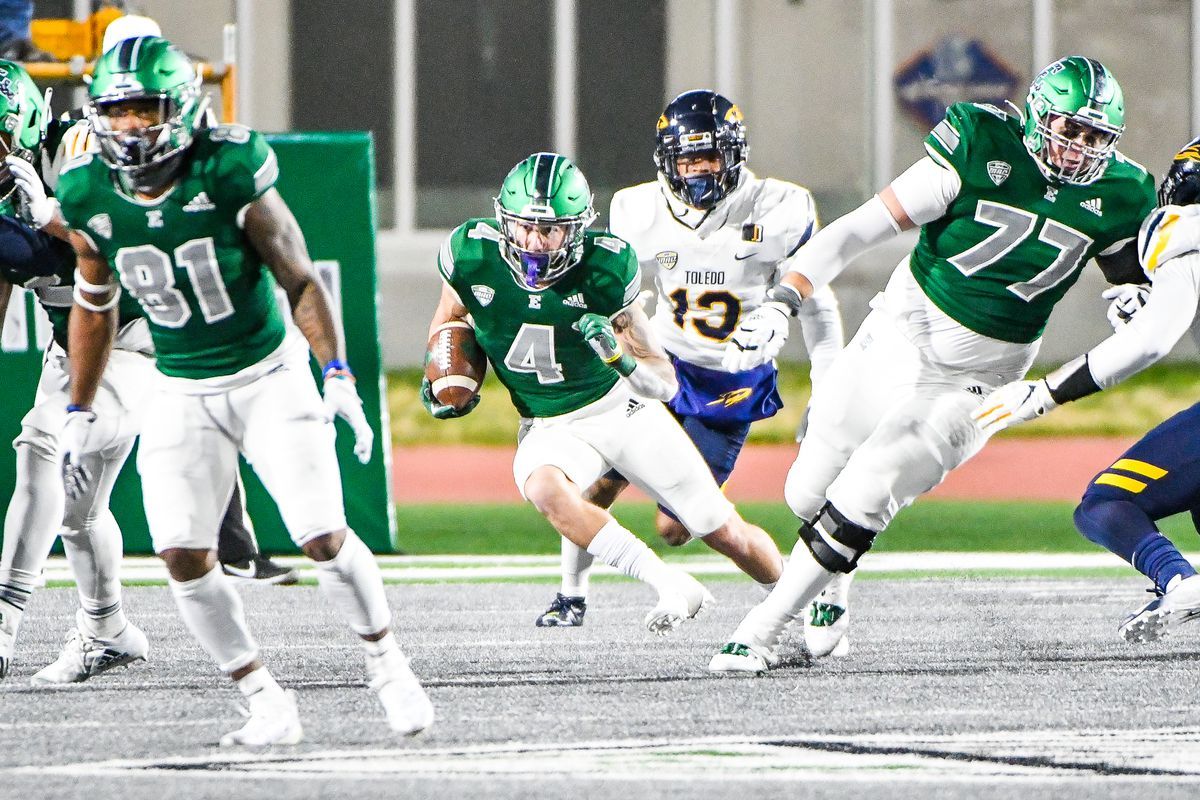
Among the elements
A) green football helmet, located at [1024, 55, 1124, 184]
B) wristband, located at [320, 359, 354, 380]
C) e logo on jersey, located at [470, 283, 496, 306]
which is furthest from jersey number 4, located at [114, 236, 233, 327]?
green football helmet, located at [1024, 55, 1124, 184]

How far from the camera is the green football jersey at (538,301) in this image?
6.32m

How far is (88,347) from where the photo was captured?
5.15 m

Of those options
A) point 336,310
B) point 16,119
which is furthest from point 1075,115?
point 336,310

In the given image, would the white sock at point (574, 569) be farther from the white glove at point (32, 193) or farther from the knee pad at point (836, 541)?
the white glove at point (32, 193)

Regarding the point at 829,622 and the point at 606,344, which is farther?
the point at 829,622

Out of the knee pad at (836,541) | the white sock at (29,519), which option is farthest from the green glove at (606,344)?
the white sock at (29,519)

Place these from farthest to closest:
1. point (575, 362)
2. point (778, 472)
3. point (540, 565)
A: point (778, 472), point (540, 565), point (575, 362)

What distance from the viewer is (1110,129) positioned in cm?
573

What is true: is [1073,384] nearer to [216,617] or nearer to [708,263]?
[708,263]

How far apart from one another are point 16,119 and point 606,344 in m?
1.83

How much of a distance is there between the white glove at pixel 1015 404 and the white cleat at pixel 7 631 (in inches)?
114

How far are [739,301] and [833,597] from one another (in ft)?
5.12

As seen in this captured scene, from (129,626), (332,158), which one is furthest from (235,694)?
(332,158)

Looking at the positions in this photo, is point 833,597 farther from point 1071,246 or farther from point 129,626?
point 129,626
